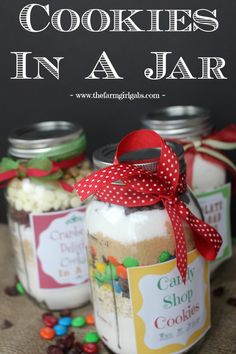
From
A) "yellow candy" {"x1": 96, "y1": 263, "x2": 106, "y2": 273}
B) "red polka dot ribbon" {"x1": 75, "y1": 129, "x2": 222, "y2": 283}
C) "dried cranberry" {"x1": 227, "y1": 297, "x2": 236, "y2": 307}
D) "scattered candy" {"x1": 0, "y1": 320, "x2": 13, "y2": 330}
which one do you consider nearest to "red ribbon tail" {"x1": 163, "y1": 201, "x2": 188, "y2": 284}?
"red polka dot ribbon" {"x1": 75, "y1": 129, "x2": 222, "y2": 283}

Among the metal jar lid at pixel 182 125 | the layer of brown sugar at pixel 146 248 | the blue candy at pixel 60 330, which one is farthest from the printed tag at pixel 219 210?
the blue candy at pixel 60 330

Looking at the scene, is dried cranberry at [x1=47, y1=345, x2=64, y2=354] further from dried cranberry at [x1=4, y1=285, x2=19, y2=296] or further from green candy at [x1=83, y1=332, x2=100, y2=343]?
dried cranberry at [x1=4, y1=285, x2=19, y2=296]

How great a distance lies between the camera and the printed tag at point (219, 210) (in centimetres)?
95

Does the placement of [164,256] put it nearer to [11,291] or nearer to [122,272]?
[122,272]

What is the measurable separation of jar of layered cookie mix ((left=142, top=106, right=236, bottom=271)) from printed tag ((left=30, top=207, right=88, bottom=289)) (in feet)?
0.69

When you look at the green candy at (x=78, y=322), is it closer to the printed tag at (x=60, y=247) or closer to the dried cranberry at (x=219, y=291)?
the printed tag at (x=60, y=247)

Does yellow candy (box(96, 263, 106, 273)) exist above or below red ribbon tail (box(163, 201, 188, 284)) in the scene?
below

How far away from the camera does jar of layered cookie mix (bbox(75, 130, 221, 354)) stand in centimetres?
71

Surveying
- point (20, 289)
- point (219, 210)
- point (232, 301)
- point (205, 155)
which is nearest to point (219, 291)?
point (232, 301)

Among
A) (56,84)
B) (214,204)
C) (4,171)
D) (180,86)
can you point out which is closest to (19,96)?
(56,84)

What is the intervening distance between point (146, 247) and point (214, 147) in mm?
304

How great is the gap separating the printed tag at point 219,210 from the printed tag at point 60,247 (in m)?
0.22

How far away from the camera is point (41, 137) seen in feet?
3.05

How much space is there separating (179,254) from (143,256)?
0.16 feet
